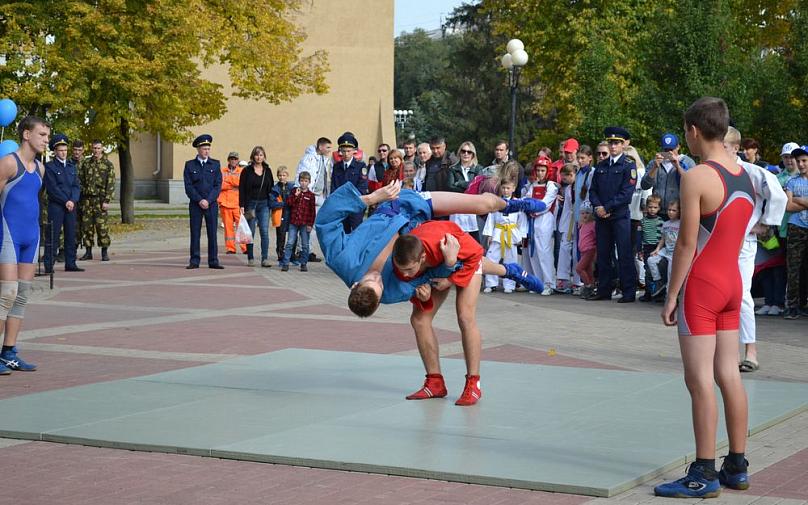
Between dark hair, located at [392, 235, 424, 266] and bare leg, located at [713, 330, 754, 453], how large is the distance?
2.20m

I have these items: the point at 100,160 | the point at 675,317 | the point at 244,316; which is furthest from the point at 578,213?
the point at 675,317

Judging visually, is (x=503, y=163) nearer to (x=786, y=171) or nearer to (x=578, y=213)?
(x=578, y=213)

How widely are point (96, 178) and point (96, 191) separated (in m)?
0.23

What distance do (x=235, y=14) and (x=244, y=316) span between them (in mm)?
18479

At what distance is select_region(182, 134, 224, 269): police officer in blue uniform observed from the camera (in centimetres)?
2019

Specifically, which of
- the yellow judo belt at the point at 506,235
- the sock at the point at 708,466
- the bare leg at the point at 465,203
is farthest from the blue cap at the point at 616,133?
the sock at the point at 708,466

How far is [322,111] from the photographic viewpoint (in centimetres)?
5062

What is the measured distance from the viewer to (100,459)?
715 centimetres

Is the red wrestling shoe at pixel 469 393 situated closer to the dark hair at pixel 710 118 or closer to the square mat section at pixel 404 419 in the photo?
the square mat section at pixel 404 419

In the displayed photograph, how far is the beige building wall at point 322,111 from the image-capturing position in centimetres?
4859

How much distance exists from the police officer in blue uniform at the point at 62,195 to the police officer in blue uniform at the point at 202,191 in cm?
183

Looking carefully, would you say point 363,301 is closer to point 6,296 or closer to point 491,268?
point 491,268

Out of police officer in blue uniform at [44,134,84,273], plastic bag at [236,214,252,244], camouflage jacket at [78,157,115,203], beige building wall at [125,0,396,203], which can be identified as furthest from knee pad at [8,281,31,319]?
beige building wall at [125,0,396,203]

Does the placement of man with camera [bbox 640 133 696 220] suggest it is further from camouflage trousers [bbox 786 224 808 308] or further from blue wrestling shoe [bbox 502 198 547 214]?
blue wrestling shoe [bbox 502 198 547 214]
